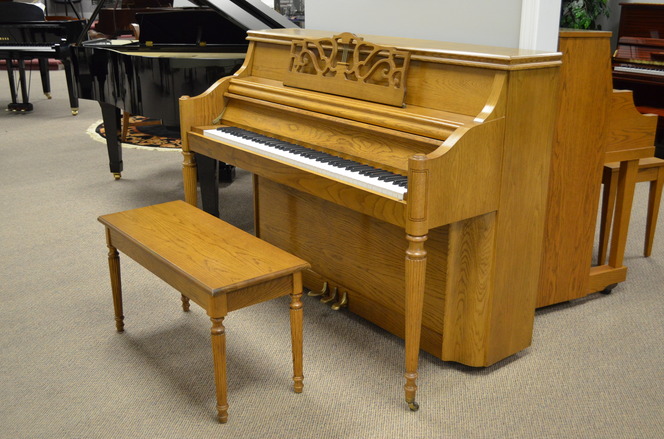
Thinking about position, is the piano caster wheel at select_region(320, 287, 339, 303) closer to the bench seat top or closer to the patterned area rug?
the bench seat top

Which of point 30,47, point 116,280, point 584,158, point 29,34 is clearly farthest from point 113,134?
point 584,158

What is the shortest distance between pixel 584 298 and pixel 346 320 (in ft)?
3.66

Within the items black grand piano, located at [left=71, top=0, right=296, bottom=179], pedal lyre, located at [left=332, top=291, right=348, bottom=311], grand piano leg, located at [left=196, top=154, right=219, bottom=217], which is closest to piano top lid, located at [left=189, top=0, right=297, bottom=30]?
black grand piano, located at [left=71, top=0, right=296, bottom=179]

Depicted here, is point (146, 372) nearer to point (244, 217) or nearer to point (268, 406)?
point (268, 406)

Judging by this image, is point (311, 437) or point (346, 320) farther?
point (346, 320)

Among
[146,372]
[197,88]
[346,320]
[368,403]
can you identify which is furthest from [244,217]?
[368,403]

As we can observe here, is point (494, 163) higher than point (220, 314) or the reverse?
higher

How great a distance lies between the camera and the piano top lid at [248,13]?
153 inches

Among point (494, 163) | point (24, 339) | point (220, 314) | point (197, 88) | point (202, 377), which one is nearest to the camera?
point (220, 314)

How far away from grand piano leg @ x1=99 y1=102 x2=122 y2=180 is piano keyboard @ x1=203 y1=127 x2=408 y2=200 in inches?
80.0

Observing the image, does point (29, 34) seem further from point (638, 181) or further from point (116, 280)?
point (638, 181)

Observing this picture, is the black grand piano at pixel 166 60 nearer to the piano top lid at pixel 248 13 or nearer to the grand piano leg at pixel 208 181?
the piano top lid at pixel 248 13

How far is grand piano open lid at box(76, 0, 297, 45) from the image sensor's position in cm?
389

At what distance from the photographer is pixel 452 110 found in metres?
2.40
